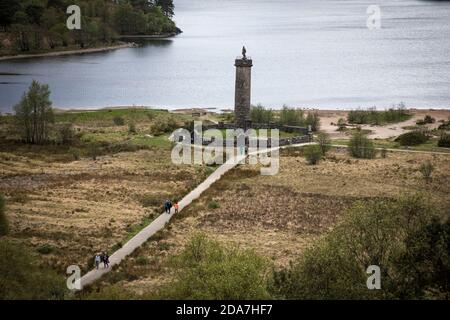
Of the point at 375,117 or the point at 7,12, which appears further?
the point at 7,12

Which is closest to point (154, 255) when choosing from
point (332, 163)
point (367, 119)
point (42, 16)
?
point (332, 163)

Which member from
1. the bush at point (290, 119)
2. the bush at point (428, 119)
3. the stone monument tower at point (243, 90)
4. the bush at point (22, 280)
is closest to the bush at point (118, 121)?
the bush at point (290, 119)

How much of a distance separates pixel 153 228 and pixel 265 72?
85.5 metres

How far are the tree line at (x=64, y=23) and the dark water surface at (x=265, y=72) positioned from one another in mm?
6790

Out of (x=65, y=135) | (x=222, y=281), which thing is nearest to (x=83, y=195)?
(x=65, y=135)

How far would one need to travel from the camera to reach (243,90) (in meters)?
59.2

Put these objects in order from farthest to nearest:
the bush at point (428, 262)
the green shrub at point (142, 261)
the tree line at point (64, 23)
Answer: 1. the tree line at point (64, 23)
2. the green shrub at point (142, 261)
3. the bush at point (428, 262)

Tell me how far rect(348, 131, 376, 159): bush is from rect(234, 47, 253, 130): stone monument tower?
9.23 meters

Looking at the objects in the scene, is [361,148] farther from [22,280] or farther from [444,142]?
[22,280]

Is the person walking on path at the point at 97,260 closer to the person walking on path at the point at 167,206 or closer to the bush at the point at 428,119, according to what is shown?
the person walking on path at the point at 167,206

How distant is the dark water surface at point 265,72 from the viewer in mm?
Result: 98562

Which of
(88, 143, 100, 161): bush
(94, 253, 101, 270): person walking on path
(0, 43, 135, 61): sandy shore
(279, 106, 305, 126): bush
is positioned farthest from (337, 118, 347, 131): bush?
(0, 43, 135, 61): sandy shore

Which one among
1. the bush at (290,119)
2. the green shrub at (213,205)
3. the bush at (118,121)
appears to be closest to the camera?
the green shrub at (213,205)

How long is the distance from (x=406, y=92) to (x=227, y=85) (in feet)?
87.6
